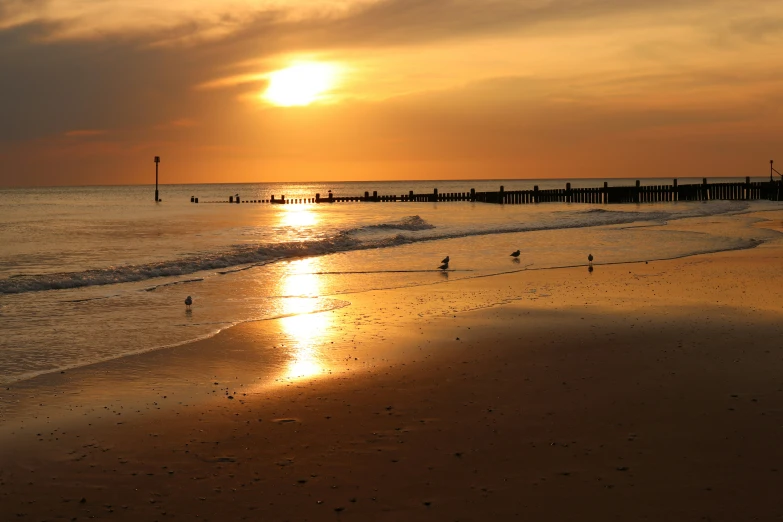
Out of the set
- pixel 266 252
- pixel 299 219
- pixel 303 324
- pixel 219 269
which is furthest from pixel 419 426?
pixel 299 219

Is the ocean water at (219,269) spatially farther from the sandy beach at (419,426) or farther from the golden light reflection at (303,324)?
the sandy beach at (419,426)

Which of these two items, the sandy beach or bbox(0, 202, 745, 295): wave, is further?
bbox(0, 202, 745, 295): wave

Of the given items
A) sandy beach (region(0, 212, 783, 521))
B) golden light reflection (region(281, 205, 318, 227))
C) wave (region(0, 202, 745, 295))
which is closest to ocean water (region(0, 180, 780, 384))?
wave (region(0, 202, 745, 295))

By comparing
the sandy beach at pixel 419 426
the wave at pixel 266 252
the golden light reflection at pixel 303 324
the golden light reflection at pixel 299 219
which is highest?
the golden light reflection at pixel 299 219

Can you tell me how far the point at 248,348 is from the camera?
11.4m

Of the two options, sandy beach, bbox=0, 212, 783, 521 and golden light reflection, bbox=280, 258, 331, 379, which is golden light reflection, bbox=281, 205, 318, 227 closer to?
golden light reflection, bbox=280, 258, 331, 379

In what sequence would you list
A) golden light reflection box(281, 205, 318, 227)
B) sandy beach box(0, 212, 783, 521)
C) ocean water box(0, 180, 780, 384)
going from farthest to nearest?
1. golden light reflection box(281, 205, 318, 227)
2. ocean water box(0, 180, 780, 384)
3. sandy beach box(0, 212, 783, 521)

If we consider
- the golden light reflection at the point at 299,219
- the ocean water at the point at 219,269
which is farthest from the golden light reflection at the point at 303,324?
the golden light reflection at the point at 299,219

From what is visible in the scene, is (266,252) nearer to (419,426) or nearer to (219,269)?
(219,269)

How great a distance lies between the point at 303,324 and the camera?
13398mm

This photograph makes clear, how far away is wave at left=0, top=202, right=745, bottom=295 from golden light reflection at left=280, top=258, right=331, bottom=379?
10.1 feet

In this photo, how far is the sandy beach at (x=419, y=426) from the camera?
5742 mm

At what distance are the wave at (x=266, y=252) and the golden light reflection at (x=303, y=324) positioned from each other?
3081 mm

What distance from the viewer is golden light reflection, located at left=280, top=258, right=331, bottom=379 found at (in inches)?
398
